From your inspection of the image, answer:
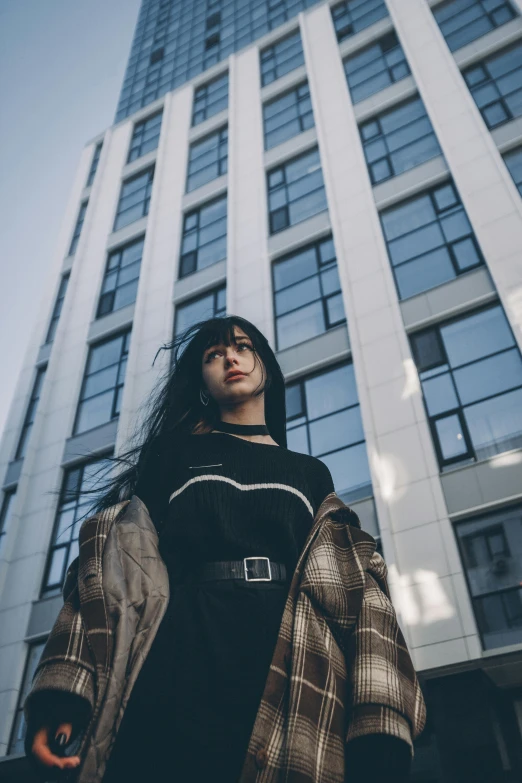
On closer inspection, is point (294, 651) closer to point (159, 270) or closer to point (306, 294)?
point (306, 294)

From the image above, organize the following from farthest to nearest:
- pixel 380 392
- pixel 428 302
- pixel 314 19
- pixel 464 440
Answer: pixel 314 19 → pixel 428 302 → pixel 380 392 → pixel 464 440

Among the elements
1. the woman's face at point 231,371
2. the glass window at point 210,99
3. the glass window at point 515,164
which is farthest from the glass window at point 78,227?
the woman's face at point 231,371

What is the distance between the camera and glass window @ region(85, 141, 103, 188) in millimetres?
23900

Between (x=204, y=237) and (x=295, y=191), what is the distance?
3060 mm

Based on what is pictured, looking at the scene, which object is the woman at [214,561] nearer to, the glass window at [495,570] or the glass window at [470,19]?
the glass window at [495,570]

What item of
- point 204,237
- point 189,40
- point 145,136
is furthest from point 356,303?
point 189,40

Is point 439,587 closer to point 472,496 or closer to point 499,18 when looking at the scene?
point 472,496

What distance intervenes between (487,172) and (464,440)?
664cm

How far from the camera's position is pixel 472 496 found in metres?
9.38

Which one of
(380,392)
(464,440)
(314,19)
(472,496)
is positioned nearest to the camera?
(472,496)

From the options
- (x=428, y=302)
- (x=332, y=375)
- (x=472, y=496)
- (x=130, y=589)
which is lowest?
(x=130, y=589)

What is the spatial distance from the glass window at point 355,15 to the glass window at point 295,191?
20.7 ft

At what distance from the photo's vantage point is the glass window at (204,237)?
666 inches

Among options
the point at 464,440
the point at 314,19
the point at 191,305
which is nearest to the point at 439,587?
the point at 464,440
